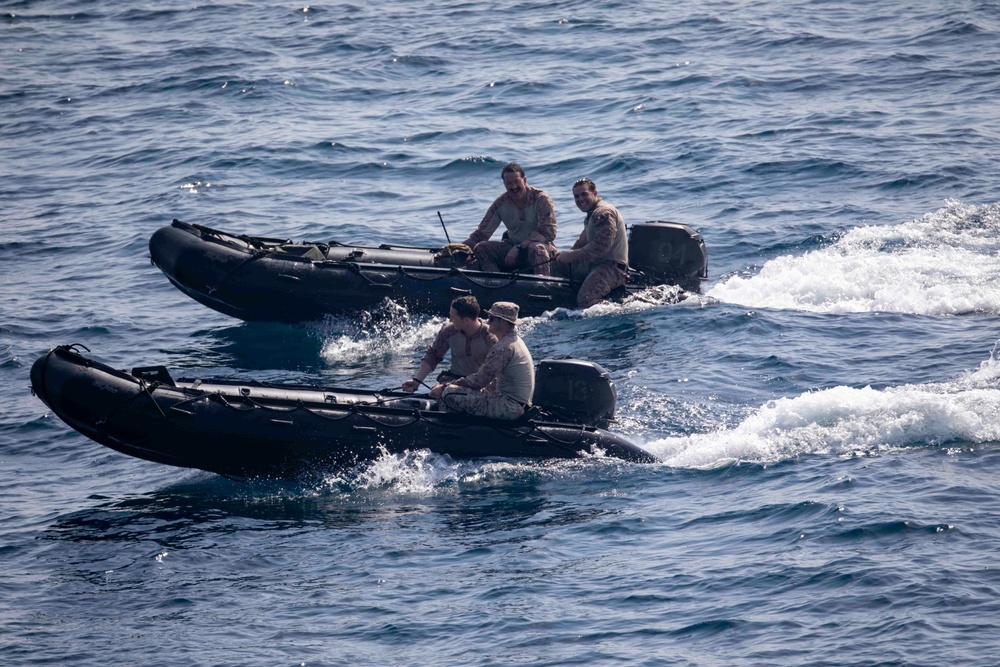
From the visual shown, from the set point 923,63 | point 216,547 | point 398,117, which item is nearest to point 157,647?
point 216,547

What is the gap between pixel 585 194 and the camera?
537 inches

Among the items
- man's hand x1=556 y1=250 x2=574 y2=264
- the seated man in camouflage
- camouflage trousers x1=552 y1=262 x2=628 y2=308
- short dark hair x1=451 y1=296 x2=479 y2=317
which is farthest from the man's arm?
short dark hair x1=451 y1=296 x2=479 y2=317

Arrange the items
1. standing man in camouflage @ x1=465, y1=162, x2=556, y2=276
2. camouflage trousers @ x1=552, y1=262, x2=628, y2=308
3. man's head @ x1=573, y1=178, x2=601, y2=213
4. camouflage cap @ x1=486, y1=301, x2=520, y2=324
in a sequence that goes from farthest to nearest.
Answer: standing man in camouflage @ x1=465, y1=162, x2=556, y2=276 < camouflage trousers @ x1=552, y1=262, x2=628, y2=308 < man's head @ x1=573, y1=178, x2=601, y2=213 < camouflage cap @ x1=486, y1=301, x2=520, y2=324

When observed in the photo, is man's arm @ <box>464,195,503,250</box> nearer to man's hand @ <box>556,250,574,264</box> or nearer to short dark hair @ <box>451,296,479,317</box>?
man's hand @ <box>556,250,574,264</box>

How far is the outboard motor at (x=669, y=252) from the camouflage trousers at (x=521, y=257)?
3.39 ft

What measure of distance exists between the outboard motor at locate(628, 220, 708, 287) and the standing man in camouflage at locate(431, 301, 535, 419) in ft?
14.9

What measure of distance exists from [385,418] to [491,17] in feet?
68.7

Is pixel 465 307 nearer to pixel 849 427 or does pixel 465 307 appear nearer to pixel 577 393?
pixel 577 393

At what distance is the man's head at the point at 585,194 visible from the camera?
13.6 meters

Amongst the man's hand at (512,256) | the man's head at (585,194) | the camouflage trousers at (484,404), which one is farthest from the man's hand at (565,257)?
the camouflage trousers at (484,404)

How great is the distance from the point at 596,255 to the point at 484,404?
4.30 m

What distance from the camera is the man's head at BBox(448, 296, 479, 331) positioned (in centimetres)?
1009

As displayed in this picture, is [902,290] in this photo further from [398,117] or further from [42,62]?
[42,62]

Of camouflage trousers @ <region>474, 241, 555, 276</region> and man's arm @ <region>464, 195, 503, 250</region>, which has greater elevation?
man's arm @ <region>464, 195, 503, 250</region>
